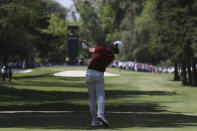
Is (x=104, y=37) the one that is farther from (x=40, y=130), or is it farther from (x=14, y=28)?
(x=40, y=130)

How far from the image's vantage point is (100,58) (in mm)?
16047

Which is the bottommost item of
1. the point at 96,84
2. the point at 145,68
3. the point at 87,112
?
the point at 145,68

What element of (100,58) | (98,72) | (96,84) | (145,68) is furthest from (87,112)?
(145,68)

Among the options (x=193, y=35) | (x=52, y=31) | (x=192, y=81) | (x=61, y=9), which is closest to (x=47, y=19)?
(x=52, y=31)

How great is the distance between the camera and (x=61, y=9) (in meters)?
171

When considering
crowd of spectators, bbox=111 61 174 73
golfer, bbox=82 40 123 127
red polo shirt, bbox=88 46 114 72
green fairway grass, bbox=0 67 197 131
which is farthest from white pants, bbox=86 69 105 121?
crowd of spectators, bbox=111 61 174 73

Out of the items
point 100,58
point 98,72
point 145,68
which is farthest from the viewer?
point 145,68

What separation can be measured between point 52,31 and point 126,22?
Answer: 36.6m

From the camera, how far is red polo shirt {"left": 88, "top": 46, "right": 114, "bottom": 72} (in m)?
16.0

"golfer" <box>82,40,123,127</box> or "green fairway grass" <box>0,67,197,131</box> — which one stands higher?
"golfer" <box>82,40,123,127</box>

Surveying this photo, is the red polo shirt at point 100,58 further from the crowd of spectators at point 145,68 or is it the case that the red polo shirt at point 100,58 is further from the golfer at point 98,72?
the crowd of spectators at point 145,68

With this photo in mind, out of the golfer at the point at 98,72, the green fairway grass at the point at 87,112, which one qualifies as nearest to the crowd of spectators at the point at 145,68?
the green fairway grass at the point at 87,112

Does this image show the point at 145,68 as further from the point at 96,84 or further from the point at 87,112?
the point at 96,84

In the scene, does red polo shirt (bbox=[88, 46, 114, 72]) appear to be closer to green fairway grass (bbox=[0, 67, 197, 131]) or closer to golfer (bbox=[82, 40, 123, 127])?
golfer (bbox=[82, 40, 123, 127])
